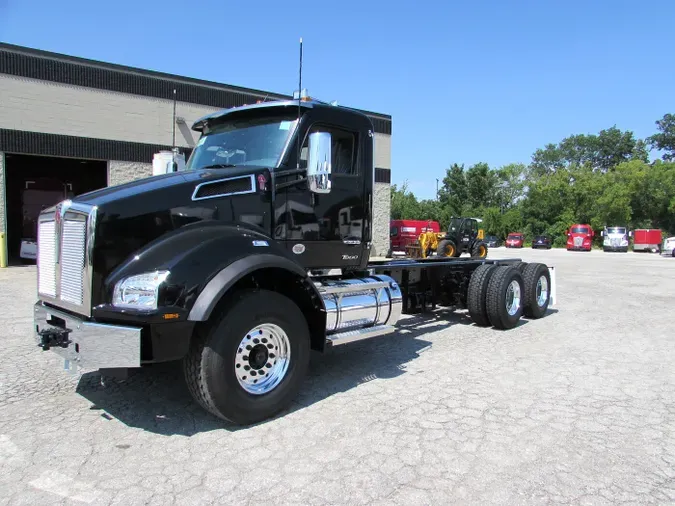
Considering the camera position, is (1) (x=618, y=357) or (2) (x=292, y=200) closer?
(2) (x=292, y=200)

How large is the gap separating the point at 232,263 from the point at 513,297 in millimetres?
5818

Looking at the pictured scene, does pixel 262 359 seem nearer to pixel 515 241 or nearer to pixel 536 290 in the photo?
pixel 536 290

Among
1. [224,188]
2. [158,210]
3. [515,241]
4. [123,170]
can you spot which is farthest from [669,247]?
[158,210]

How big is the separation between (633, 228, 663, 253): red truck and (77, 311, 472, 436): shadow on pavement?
46.3m

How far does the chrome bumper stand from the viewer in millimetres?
3277

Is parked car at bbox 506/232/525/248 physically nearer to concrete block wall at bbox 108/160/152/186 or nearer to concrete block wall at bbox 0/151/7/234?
concrete block wall at bbox 108/160/152/186

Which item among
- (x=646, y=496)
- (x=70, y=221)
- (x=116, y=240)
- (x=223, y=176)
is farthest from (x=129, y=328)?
(x=646, y=496)

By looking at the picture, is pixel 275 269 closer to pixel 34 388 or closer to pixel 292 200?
pixel 292 200

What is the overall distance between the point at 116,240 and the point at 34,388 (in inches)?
84.3

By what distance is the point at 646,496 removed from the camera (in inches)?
113

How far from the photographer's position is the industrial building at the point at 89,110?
16.2 metres

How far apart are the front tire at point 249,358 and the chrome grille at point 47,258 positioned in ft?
4.69

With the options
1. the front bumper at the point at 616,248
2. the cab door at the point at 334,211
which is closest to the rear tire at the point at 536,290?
the cab door at the point at 334,211

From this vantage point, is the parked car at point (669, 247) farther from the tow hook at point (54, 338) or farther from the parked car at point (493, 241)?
the tow hook at point (54, 338)
